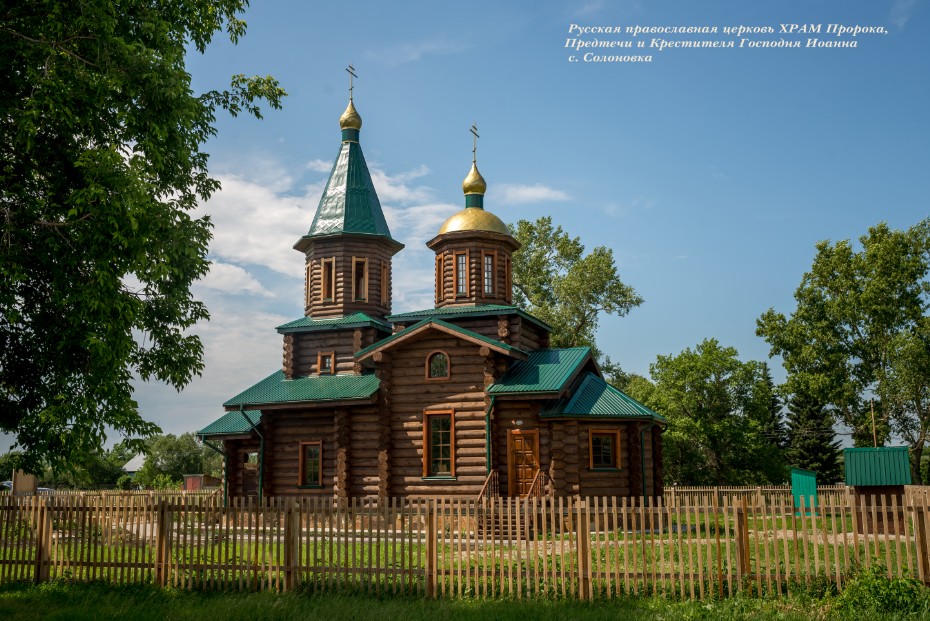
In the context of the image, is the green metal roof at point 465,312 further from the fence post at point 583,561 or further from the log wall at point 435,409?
the fence post at point 583,561

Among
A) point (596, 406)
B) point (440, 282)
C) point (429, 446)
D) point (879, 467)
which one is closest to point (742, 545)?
point (879, 467)

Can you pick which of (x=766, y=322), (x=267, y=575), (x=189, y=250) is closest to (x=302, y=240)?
(x=189, y=250)

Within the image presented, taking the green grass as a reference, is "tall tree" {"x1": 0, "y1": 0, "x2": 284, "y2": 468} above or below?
above

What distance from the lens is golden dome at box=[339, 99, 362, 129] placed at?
3266 centimetres

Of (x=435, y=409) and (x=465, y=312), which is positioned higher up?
(x=465, y=312)

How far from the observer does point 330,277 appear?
29.9 meters

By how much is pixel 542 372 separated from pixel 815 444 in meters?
28.3

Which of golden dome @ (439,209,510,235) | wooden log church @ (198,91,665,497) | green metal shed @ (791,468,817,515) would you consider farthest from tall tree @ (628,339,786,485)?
golden dome @ (439,209,510,235)

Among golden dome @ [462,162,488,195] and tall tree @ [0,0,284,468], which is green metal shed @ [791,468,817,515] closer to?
golden dome @ [462,162,488,195]

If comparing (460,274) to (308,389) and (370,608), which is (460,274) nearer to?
(308,389)

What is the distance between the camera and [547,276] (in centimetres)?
4372

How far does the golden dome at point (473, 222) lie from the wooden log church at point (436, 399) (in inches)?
2.1

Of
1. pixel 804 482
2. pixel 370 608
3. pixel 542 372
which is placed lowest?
pixel 370 608

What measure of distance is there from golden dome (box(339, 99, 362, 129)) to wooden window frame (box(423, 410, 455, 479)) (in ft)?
46.6
